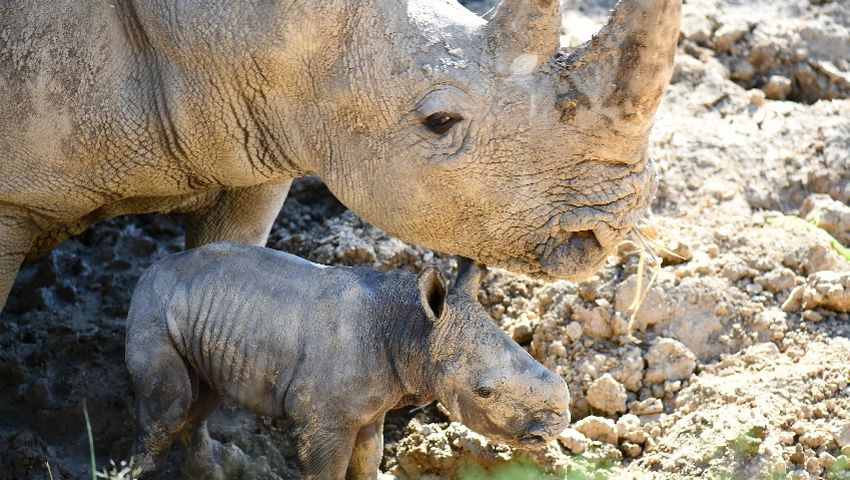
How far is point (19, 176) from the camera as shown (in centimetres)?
529

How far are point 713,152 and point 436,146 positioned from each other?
8.91 ft

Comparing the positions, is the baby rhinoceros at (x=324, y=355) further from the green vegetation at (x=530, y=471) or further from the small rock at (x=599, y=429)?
the small rock at (x=599, y=429)

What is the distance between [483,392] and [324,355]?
0.55m

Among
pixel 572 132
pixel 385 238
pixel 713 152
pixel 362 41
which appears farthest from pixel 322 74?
pixel 713 152

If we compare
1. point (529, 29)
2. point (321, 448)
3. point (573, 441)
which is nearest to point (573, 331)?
point (573, 441)

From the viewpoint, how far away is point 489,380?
482 cm

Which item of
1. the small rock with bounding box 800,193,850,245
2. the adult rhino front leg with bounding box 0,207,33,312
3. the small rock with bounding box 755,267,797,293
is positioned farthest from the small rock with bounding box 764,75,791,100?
the adult rhino front leg with bounding box 0,207,33,312

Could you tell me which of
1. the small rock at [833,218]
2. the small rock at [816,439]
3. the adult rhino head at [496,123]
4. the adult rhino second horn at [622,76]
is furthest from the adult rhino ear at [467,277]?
the small rock at [833,218]

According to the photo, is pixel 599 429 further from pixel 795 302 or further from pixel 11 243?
pixel 11 243

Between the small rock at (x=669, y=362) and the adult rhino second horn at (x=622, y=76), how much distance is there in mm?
1558

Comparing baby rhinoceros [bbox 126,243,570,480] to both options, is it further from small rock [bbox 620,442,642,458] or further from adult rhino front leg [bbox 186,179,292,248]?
small rock [bbox 620,442,642,458]

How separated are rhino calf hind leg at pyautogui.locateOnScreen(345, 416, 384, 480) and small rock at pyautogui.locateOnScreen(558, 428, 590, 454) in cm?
79

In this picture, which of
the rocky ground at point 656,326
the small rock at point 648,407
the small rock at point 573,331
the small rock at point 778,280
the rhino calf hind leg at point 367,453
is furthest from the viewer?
the small rock at point 778,280

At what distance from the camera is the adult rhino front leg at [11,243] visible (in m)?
5.42
